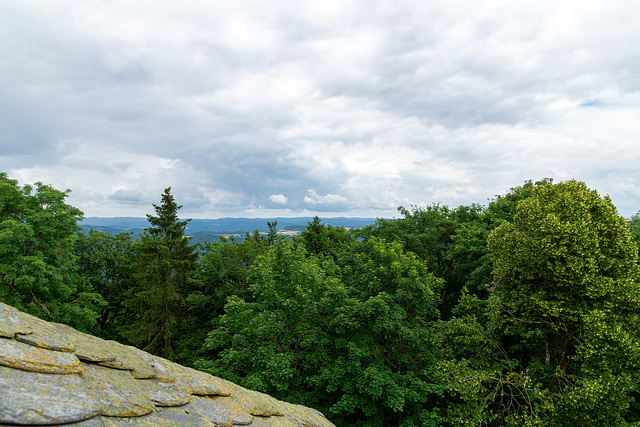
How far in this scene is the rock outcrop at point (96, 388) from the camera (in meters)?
2.17

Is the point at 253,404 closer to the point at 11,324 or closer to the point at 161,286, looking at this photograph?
the point at 11,324

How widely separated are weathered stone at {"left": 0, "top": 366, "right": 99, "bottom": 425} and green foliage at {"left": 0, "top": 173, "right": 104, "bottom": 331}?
23.1 m

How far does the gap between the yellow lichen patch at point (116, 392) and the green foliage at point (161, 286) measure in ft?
79.8

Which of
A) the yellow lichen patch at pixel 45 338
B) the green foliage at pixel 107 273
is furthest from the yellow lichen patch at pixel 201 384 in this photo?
the green foliage at pixel 107 273

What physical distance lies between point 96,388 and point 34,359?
57 centimetres

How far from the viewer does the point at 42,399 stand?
85.7 inches

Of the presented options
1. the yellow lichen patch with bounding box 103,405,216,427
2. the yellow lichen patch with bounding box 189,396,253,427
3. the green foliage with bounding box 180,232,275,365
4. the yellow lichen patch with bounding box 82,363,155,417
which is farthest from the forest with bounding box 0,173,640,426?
the yellow lichen patch with bounding box 82,363,155,417

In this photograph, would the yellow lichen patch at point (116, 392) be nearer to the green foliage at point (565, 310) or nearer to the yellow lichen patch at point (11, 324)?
the yellow lichen patch at point (11, 324)

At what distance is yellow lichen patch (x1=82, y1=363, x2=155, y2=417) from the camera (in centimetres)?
264

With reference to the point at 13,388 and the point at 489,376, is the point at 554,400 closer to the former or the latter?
the point at 489,376

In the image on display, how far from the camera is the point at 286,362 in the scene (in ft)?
42.9

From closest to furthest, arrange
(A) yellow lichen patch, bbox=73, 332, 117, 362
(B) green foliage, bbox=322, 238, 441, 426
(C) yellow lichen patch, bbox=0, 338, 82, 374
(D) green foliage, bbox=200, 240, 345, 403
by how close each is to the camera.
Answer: (C) yellow lichen patch, bbox=0, 338, 82, 374 → (A) yellow lichen patch, bbox=73, 332, 117, 362 → (B) green foliage, bbox=322, 238, 441, 426 → (D) green foliage, bbox=200, 240, 345, 403

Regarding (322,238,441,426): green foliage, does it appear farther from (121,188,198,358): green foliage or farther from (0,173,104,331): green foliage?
(0,173,104,331): green foliage

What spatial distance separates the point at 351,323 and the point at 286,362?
131 inches
